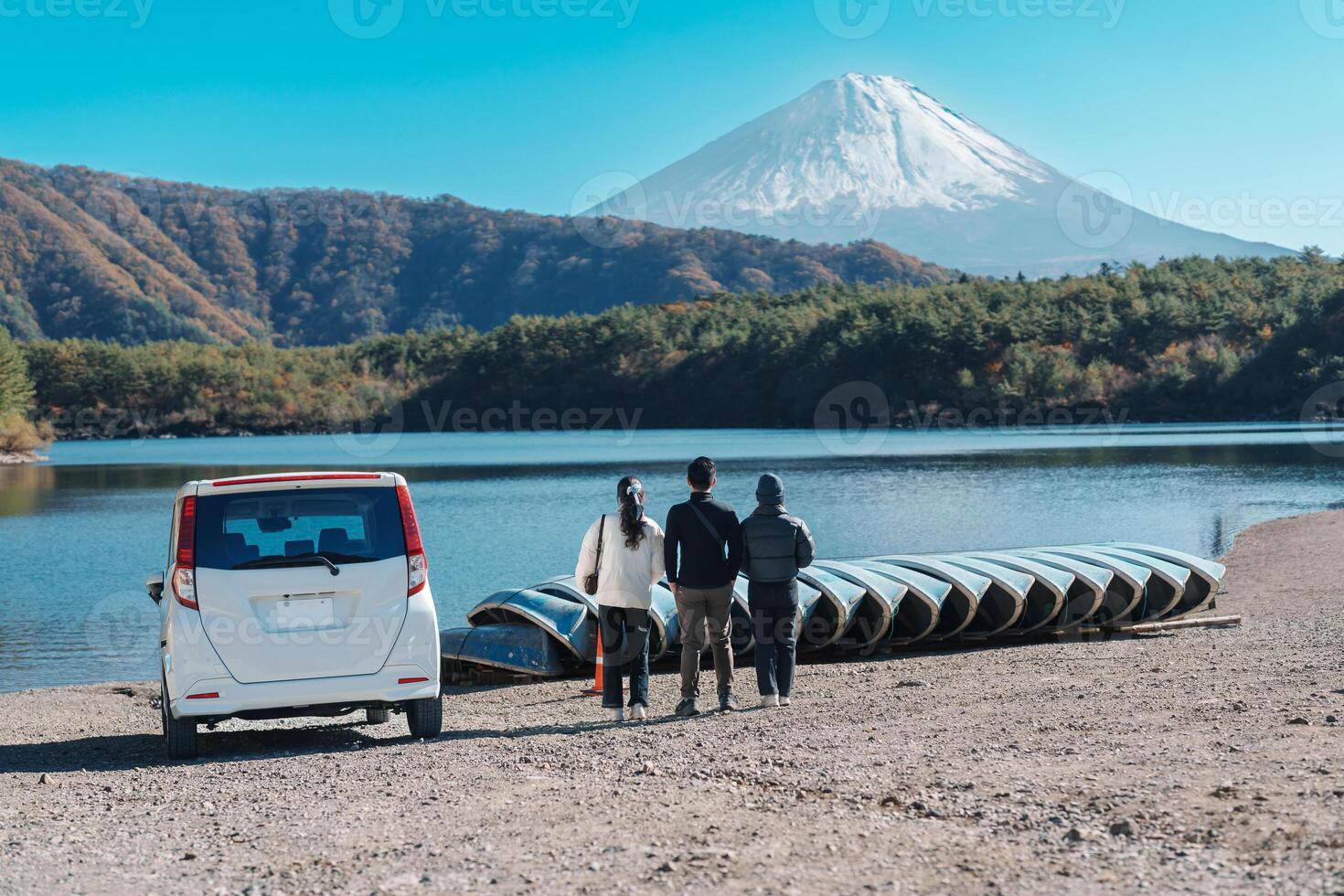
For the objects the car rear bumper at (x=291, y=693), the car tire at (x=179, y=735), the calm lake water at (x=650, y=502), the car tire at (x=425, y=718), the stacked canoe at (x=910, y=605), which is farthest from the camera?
the calm lake water at (x=650, y=502)

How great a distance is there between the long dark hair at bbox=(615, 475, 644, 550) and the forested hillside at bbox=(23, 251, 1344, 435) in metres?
101

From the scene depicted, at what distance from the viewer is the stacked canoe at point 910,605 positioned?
13445 millimetres

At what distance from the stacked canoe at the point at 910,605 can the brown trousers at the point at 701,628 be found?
2.84 m

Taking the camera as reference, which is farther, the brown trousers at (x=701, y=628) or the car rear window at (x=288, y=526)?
the brown trousers at (x=701, y=628)

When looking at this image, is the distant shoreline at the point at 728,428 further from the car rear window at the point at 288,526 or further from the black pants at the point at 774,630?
the car rear window at the point at 288,526

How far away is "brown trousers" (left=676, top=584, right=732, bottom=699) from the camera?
9805 millimetres

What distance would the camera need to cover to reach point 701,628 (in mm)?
10078

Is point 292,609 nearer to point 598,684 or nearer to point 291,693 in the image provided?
point 291,693

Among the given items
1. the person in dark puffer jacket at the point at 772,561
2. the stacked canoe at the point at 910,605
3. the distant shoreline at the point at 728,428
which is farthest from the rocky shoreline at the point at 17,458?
the person in dark puffer jacket at the point at 772,561

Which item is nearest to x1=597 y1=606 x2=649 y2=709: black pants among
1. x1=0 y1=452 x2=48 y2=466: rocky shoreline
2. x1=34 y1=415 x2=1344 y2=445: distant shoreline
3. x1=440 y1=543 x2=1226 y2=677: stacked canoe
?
x1=440 y1=543 x2=1226 y2=677: stacked canoe

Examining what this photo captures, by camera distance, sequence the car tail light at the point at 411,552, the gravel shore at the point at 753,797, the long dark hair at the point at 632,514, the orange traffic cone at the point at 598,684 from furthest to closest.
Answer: the orange traffic cone at the point at 598,684, the long dark hair at the point at 632,514, the car tail light at the point at 411,552, the gravel shore at the point at 753,797

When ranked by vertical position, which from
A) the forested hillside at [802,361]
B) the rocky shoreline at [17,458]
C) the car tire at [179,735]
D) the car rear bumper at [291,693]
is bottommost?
the rocky shoreline at [17,458]

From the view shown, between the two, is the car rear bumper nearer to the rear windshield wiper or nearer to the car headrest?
the rear windshield wiper

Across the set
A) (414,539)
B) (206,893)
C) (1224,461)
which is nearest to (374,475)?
(414,539)
